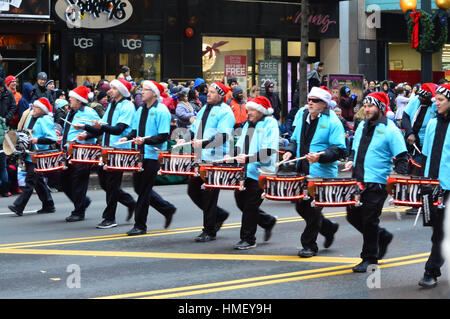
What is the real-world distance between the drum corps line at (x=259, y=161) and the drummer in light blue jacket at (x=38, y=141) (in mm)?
16

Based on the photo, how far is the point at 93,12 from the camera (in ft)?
79.4

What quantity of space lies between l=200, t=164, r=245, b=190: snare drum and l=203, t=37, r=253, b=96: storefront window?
16878 millimetres

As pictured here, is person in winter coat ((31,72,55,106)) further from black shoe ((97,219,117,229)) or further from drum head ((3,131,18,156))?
black shoe ((97,219,117,229))

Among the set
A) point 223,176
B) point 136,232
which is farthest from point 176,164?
point 136,232

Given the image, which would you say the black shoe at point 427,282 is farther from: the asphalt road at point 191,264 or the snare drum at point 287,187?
the snare drum at point 287,187

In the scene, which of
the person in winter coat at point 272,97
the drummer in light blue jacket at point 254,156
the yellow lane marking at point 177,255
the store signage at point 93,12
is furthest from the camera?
the store signage at point 93,12

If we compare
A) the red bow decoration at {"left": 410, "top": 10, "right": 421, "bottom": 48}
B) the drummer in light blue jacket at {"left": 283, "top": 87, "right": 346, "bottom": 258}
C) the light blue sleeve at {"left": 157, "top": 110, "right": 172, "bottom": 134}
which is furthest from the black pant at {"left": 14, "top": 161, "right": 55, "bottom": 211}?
the red bow decoration at {"left": 410, "top": 10, "right": 421, "bottom": 48}

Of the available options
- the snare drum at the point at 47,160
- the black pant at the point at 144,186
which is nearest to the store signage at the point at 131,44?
the snare drum at the point at 47,160

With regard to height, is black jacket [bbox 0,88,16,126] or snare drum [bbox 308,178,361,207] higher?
black jacket [bbox 0,88,16,126]

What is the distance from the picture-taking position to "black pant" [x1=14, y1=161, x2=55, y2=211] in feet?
44.2

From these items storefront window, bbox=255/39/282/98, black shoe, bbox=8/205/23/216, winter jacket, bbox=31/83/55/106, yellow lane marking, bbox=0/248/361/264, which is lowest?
yellow lane marking, bbox=0/248/361/264

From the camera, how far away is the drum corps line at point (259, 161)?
8.45 meters

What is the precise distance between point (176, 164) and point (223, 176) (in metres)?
1.01
